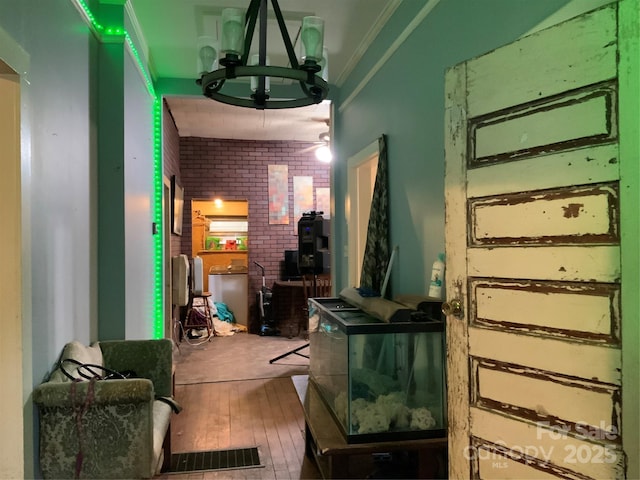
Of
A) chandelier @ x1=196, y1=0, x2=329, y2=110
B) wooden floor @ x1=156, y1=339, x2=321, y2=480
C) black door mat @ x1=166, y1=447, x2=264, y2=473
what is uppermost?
chandelier @ x1=196, y1=0, x2=329, y2=110

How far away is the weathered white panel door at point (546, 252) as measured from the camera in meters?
1.23

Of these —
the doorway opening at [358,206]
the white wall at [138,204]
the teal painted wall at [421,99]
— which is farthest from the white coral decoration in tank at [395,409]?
the doorway opening at [358,206]

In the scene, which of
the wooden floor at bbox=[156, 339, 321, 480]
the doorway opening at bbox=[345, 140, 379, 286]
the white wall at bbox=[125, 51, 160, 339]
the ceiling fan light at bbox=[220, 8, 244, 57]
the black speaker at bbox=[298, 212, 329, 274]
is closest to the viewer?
the ceiling fan light at bbox=[220, 8, 244, 57]

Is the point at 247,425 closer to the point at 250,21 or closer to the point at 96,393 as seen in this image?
the point at 96,393

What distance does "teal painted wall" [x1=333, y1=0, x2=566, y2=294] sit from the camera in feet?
6.34

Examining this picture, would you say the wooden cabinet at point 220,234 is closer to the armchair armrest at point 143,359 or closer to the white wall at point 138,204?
the white wall at point 138,204

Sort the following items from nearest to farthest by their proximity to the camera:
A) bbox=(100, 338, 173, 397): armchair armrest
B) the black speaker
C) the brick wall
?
bbox=(100, 338, 173, 397): armchair armrest < the black speaker < the brick wall

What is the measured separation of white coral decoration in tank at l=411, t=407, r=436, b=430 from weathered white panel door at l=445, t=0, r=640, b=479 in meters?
0.26

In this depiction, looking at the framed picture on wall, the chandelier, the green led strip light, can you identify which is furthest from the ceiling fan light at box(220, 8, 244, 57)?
the framed picture on wall

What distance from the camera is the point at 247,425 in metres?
3.26

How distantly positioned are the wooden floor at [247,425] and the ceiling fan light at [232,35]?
217 centimetres

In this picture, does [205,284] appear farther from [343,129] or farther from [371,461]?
[371,461]

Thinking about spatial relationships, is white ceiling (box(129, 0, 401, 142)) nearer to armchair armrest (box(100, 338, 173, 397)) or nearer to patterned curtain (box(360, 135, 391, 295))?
patterned curtain (box(360, 135, 391, 295))

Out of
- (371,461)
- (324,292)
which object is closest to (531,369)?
(371,461)
